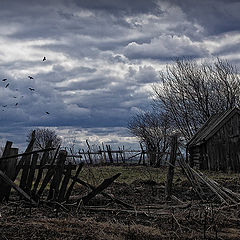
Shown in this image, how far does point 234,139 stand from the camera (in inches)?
915

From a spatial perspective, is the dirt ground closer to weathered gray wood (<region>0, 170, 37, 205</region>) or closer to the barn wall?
weathered gray wood (<region>0, 170, 37, 205</region>)

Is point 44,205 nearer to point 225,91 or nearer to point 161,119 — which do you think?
point 225,91

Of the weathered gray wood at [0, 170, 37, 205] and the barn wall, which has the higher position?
the barn wall

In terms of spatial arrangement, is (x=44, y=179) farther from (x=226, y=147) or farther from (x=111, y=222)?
(x=226, y=147)

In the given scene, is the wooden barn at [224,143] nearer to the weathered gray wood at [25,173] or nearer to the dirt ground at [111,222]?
the dirt ground at [111,222]

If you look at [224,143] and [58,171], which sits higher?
[224,143]

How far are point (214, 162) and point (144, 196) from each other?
1490cm

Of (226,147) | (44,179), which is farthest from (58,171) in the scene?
(226,147)

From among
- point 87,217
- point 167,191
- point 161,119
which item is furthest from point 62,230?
point 161,119

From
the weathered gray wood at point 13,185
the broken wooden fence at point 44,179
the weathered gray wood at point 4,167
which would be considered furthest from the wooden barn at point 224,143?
the weathered gray wood at point 13,185

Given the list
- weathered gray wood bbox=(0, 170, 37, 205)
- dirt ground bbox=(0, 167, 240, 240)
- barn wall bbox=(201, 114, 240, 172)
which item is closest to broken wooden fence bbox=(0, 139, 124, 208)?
weathered gray wood bbox=(0, 170, 37, 205)

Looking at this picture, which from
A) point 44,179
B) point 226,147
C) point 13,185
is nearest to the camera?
point 13,185

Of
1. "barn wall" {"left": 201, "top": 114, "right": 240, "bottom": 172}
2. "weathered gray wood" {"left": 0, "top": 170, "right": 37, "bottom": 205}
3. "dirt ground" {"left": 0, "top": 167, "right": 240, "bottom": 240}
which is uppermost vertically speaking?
"barn wall" {"left": 201, "top": 114, "right": 240, "bottom": 172}

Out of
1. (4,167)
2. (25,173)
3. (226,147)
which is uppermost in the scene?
(226,147)
